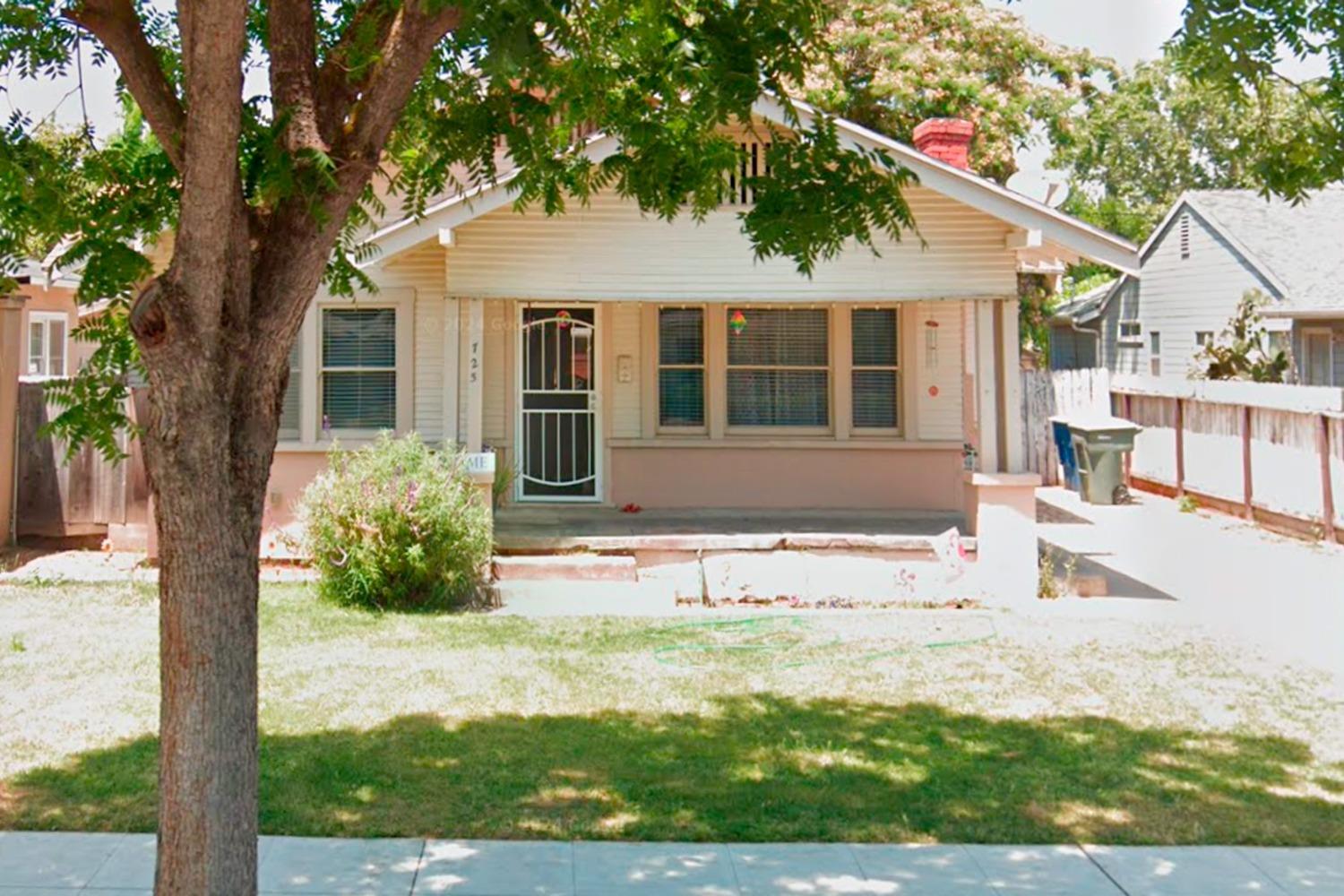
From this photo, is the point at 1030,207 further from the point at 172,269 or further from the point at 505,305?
the point at 172,269

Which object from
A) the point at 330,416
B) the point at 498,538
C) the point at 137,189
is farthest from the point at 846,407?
the point at 137,189

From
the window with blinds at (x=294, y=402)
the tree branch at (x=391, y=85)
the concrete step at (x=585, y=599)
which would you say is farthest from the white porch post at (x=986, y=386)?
the tree branch at (x=391, y=85)

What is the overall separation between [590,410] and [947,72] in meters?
11.8

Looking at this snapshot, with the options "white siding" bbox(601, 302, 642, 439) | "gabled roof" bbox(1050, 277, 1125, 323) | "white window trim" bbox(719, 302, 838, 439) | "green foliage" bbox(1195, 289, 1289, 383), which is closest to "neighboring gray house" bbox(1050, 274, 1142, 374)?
"gabled roof" bbox(1050, 277, 1125, 323)

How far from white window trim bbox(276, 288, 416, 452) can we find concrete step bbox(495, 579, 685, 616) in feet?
9.64

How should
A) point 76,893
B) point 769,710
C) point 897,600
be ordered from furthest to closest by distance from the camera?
1. point 897,600
2. point 769,710
3. point 76,893

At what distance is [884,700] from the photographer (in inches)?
323

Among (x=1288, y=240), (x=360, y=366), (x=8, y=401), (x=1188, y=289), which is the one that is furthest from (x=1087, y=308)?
(x=8, y=401)

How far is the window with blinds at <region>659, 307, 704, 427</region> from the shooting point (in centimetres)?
1506

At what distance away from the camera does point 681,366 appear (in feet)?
49.4

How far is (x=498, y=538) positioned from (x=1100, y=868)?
7775 mm

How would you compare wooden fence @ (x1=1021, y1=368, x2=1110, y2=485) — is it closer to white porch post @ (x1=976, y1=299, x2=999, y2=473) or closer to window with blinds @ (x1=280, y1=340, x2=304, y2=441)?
white porch post @ (x1=976, y1=299, x2=999, y2=473)

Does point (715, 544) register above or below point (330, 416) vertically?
below

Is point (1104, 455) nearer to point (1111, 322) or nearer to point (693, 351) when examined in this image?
point (693, 351)
